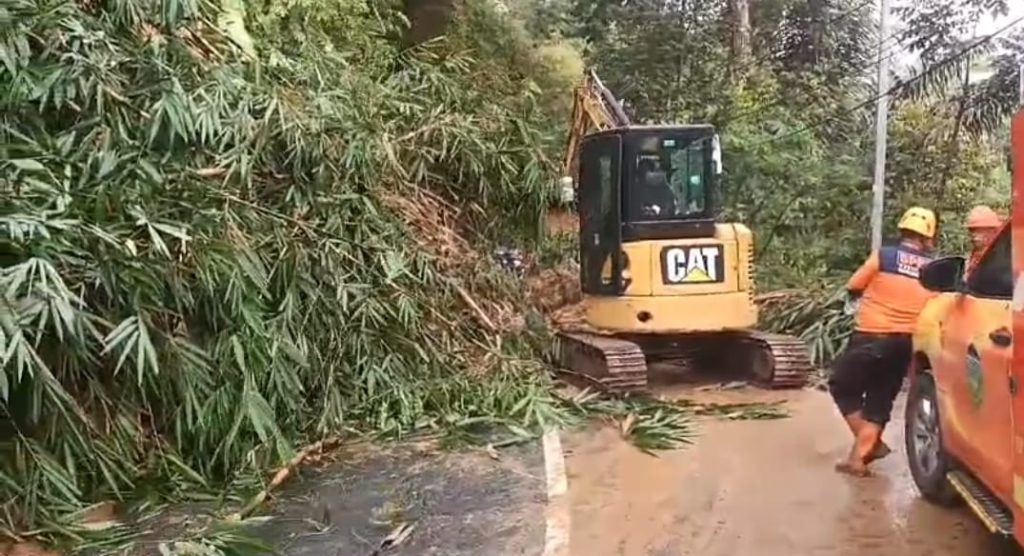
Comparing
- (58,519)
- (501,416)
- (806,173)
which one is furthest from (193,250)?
(806,173)

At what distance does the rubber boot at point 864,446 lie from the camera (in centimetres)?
688

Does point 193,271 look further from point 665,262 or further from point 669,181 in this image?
point 669,181

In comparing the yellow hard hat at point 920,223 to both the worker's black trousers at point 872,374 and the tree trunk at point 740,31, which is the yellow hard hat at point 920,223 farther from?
the tree trunk at point 740,31

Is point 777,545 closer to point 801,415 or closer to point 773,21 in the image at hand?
point 801,415

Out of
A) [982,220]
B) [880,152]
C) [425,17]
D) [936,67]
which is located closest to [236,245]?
[982,220]

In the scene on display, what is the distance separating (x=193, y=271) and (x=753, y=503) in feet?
11.3

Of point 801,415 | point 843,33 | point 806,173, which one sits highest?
point 843,33

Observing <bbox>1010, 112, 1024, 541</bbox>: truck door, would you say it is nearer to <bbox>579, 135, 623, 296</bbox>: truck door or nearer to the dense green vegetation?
the dense green vegetation

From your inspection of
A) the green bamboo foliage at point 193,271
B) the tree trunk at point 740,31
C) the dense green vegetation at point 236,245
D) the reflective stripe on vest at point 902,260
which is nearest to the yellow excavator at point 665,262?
the dense green vegetation at point 236,245

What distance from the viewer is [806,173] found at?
16.7 meters

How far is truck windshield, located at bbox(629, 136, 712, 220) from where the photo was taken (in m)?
10.3

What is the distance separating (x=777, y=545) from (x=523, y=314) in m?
5.47

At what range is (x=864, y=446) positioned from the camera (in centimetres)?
689

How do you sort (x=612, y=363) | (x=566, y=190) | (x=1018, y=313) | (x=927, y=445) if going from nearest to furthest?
(x=1018, y=313) < (x=927, y=445) < (x=612, y=363) < (x=566, y=190)
